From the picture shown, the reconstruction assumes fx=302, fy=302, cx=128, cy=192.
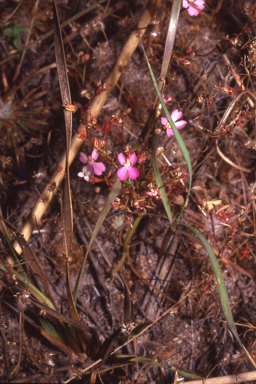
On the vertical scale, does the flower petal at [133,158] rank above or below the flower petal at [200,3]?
below

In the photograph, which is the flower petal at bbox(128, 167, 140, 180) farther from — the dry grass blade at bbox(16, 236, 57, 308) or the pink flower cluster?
the dry grass blade at bbox(16, 236, 57, 308)

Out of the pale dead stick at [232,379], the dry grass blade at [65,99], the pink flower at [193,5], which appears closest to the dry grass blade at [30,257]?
the dry grass blade at [65,99]

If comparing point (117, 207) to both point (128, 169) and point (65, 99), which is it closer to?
point (128, 169)

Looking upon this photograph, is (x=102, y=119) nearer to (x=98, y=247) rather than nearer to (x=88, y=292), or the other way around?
(x=98, y=247)

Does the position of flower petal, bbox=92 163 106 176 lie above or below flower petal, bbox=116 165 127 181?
below

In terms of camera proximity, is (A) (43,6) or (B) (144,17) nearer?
(B) (144,17)

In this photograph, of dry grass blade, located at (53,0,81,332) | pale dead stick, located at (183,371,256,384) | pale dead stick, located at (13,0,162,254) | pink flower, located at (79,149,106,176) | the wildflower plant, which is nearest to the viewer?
dry grass blade, located at (53,0,81,332)

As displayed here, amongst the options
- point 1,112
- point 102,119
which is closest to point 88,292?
point 102,119

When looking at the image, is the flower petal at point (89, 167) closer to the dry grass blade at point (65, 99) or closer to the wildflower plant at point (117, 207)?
the wildflower plant at point (117, 207)

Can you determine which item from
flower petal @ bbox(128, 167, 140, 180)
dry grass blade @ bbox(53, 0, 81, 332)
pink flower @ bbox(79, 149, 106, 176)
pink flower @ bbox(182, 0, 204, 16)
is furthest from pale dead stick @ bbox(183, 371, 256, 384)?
pink flower @ bbox(182, 0, 204, 16)
